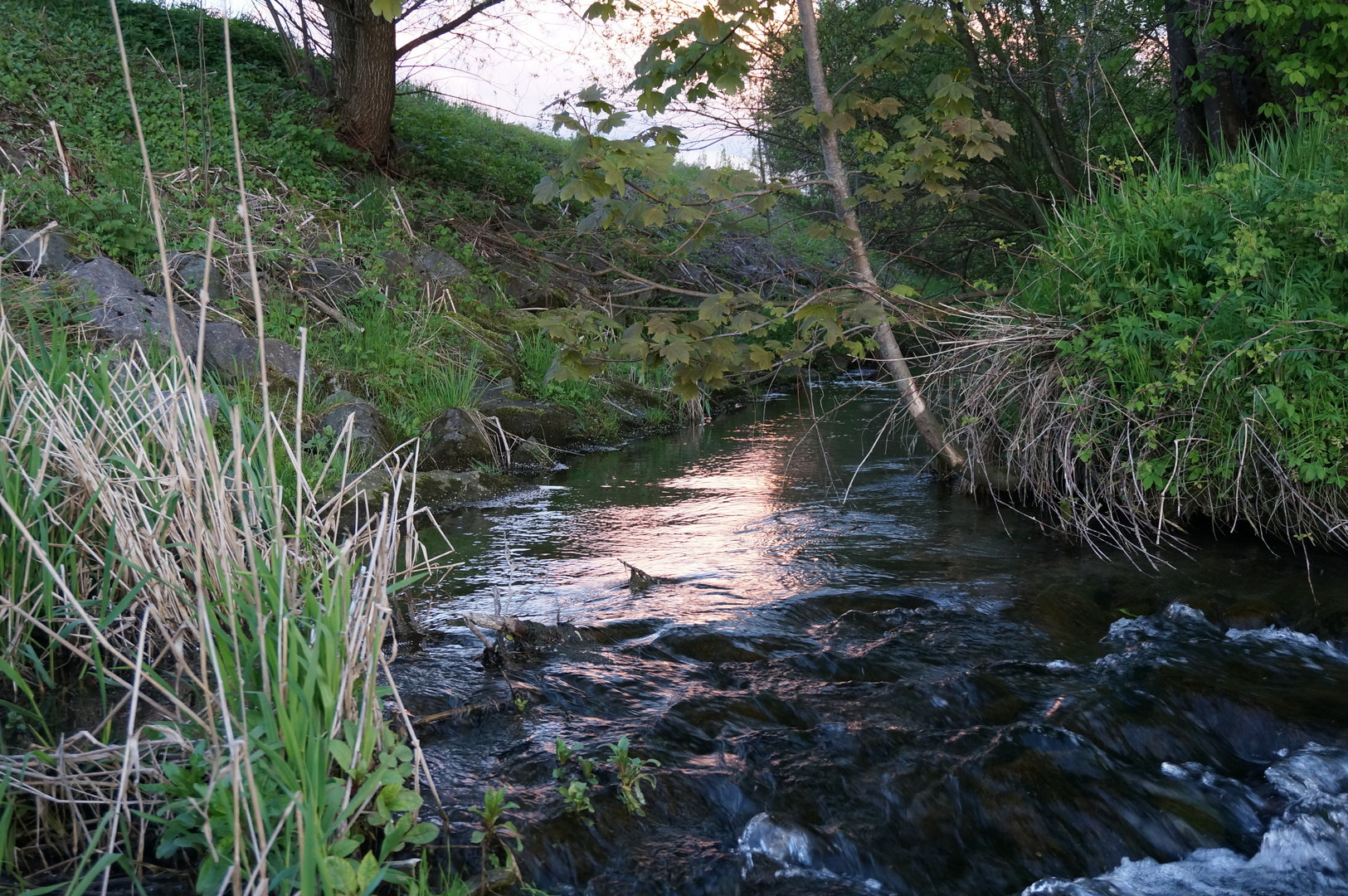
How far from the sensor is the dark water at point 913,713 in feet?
7.77

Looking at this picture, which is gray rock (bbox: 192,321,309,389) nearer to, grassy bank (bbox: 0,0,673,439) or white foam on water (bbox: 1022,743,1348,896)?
grassy bank (bbox: 0,0,673,439)

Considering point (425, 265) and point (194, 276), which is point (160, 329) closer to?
point (194, 276)

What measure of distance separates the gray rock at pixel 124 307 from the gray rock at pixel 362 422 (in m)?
0.97

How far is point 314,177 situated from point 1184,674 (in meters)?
9.41

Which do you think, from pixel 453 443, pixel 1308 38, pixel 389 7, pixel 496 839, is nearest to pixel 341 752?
pixel 496 839

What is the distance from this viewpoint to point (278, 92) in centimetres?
1127

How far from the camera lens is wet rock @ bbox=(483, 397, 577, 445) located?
7.72 m

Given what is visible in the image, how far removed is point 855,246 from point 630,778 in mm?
4018

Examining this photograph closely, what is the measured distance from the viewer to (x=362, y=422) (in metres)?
6.34

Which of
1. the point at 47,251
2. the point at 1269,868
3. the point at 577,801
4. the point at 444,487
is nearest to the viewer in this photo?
the point at 577,801

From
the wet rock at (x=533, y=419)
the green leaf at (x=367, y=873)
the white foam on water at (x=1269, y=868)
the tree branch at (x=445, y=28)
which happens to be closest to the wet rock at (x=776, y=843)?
the white foam on water at (x=1269, y=868)

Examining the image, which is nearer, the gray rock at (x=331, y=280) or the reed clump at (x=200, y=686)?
the reed clump at (x=200, y=686)

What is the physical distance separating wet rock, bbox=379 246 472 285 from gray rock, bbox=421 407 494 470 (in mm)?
2231

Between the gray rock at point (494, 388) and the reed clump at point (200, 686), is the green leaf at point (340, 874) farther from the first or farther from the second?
the gray rock at point (494, 388)
